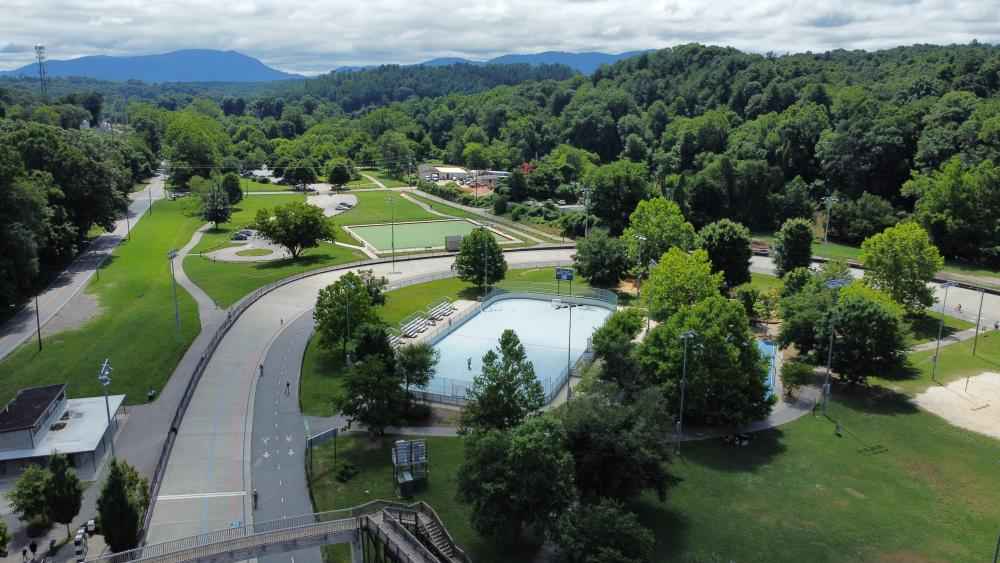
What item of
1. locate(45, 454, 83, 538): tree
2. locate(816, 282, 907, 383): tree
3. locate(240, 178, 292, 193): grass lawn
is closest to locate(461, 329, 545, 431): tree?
locate(45, 454, 83, 538): tree

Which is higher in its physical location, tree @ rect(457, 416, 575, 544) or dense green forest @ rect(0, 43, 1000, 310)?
dense green forest @ rect(0, 43, 1000, 310)

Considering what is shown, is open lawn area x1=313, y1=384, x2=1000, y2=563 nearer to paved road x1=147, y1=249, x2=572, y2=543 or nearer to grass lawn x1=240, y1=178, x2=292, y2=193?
paved road x1=147, y1=249, x2=572, y2=543

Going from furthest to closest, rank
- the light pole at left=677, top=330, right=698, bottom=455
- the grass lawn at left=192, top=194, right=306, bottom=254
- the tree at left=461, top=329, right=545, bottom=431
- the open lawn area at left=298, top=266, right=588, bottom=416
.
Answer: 1. the grass lawn at left=192, top=194, right=306, bottom=254
2. the open lawn area at left=298, top=266, right=588, bottom=416
3. the light pole at left=677, top=330, right=698, bottom=455
4. the tree at left=461, top=329, right=545, bottom=431

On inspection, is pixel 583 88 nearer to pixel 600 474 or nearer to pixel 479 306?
pixel 479 306

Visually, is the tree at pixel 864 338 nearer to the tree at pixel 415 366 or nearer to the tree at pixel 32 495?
the tree at pixel 415 366

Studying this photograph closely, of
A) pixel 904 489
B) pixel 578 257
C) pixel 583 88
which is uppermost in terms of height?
pixel 583 88

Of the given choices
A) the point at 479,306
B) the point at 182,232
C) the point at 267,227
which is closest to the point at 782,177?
the point at 479,306

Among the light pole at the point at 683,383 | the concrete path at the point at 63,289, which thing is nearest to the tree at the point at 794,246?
the light pole at the point at 683,383
